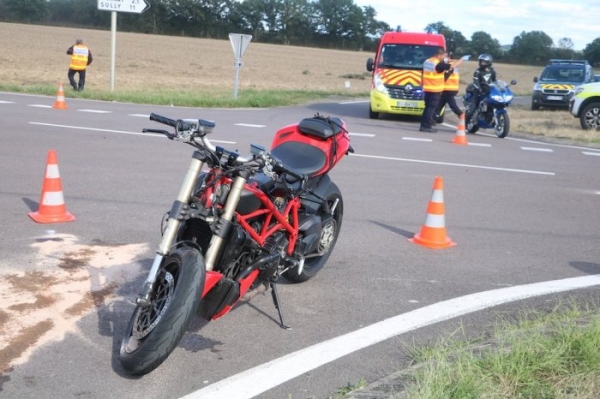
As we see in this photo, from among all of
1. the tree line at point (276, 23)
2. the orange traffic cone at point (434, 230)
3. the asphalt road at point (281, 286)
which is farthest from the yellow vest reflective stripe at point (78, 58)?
the tree line at point (276, 23)

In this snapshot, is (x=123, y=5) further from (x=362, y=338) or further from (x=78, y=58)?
(x=362, y=338)

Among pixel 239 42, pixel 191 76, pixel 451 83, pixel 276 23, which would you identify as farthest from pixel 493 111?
pixel 276 23

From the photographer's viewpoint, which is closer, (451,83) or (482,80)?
(482,80)

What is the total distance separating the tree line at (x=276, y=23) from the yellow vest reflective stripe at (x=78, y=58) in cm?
6899

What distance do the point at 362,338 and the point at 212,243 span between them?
4.27 ft

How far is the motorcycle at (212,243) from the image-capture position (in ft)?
12.6

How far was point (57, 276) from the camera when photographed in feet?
18.5

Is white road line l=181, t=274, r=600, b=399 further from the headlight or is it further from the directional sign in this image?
the directional sign

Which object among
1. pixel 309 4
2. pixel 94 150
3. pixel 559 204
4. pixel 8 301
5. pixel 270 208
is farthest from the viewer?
pixel 309 4

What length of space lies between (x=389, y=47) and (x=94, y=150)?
11.8m

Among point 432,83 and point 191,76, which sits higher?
point 432,83

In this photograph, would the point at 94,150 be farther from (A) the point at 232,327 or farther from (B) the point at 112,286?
(A) the point at 232,327

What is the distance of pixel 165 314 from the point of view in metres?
3.78

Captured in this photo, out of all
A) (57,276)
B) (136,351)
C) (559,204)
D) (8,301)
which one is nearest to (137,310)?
(136,351)
